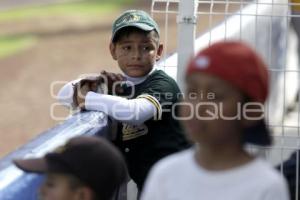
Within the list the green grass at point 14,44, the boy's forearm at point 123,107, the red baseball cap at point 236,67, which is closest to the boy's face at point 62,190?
the red baseball cap at point 236,67

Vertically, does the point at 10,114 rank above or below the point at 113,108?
below

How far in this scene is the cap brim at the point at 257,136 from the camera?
127 inches

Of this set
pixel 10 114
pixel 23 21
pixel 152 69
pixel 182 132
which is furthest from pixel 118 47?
pixel 23 21

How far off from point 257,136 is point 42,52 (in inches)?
485

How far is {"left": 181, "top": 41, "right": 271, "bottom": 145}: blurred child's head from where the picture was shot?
10.2 ft

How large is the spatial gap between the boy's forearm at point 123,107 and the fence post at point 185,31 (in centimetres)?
54

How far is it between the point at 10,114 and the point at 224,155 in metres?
8.88

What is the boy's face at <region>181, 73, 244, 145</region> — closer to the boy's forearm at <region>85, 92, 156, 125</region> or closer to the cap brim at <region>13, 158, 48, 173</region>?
the cap brim at <region>13, 158, 48, 173</region>

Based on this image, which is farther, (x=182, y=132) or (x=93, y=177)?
(x=182, y=132)

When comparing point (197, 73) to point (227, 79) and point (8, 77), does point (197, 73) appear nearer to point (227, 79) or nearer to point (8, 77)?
point (227, 79)

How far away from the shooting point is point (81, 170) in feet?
11.2

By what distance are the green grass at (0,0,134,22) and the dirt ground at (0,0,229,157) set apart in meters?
0.38

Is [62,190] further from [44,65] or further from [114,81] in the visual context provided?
[44,65]

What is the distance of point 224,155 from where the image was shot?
3199 mm
